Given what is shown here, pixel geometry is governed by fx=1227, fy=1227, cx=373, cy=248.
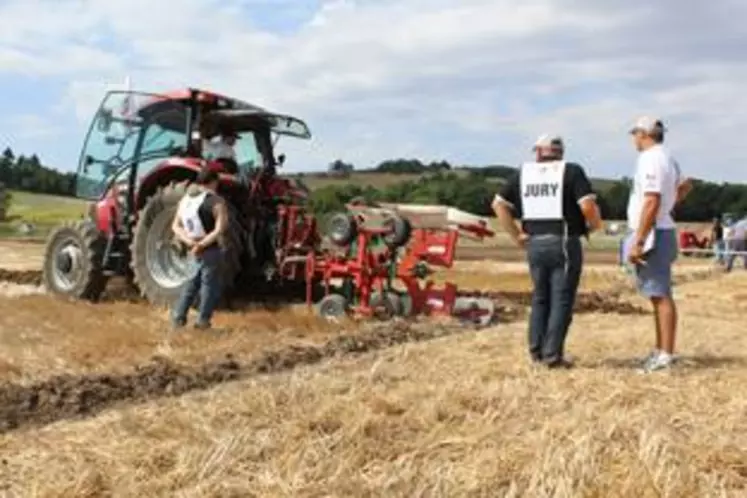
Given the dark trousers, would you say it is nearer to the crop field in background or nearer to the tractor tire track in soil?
the tractor tire track in soil

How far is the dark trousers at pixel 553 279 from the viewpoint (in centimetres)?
849

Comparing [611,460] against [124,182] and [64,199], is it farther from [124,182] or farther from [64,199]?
[64,199]

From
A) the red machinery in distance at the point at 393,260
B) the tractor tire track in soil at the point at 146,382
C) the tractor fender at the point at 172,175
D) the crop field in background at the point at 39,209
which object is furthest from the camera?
the crop field in background at the point at 39,209

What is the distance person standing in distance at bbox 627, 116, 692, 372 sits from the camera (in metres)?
8.26

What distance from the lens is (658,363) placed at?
8.20 m

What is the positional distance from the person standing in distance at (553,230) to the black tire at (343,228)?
4299mm

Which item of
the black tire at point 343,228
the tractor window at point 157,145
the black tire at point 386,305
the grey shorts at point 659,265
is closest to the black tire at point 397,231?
the black tire at point 343,228

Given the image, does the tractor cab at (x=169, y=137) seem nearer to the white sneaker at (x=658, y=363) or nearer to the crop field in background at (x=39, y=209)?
the white sneaker at (x=658, y=363)

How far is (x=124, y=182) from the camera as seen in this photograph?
14.7 metres

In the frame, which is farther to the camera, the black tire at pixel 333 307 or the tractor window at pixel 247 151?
the tractor window at pixel 247 151

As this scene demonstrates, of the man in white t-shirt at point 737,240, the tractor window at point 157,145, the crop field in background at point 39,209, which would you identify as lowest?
the crop field in background at point 39,209

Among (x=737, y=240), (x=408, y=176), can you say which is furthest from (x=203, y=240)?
(x=408, y=176)

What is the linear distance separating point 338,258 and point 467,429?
7.29 metres

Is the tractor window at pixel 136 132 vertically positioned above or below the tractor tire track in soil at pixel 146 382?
above
